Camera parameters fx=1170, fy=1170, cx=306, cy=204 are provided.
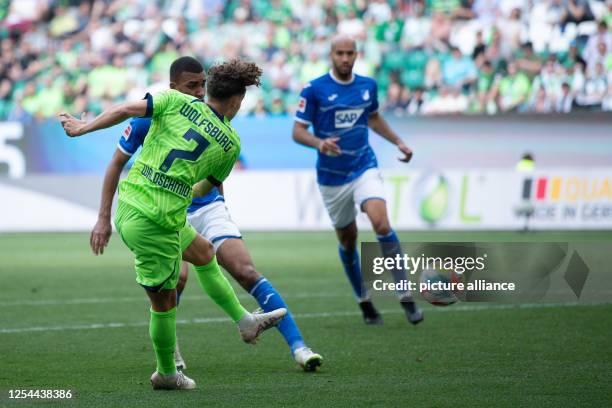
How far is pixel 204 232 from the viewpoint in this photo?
739cm

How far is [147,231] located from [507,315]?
15.5 feet

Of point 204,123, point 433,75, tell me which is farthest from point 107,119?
point 433,75

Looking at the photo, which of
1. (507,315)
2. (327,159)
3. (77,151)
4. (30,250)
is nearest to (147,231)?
(327,159)

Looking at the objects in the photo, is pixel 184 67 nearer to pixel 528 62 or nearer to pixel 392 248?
pixel 392 248

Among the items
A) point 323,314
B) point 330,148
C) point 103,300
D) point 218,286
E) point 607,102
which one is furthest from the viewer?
point 607,102

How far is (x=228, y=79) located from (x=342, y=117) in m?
3.63

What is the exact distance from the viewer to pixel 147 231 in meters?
6.13

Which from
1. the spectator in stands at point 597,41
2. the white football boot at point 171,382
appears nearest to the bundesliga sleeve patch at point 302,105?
the white football boot at point 171,382

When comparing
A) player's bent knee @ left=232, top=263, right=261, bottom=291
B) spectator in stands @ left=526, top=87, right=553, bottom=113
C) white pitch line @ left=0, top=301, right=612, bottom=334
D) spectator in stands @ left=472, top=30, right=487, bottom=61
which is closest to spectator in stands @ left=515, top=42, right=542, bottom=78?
spectator in stands @ left=526, top=87, right=553, bottom=113

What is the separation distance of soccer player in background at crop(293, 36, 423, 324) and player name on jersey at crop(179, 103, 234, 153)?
344 cm

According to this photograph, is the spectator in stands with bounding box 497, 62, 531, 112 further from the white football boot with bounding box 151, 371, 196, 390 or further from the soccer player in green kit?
the white football boot with bounding box 151, 371, 196, 390

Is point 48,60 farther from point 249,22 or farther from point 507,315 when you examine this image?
point 507,315

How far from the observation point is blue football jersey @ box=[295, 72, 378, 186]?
9.91 m

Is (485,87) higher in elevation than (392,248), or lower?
lower
